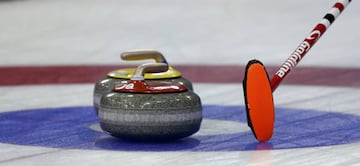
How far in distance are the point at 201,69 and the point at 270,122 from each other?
12.8 feet

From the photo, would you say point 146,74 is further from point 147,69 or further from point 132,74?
point 147,69

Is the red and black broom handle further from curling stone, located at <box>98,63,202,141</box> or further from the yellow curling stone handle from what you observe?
the yellow curling stone handle

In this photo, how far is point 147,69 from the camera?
5.15 metres

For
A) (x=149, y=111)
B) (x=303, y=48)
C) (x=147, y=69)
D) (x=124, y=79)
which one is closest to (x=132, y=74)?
(x=124, y=79)

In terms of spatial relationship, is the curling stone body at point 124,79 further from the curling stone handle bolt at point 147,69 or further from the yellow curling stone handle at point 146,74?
the curling stone handle bolt at point 147,69

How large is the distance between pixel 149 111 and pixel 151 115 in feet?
0.08

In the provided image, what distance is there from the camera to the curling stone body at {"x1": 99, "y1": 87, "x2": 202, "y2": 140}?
4.93m

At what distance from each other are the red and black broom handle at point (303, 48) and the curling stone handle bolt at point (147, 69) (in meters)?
0.61

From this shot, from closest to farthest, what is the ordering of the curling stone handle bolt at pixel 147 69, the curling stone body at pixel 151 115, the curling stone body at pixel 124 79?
the curling stone body at pixel 151 115
the curling stone handle bolt at pixel 147 69
the curling stone body at pixel 124 79

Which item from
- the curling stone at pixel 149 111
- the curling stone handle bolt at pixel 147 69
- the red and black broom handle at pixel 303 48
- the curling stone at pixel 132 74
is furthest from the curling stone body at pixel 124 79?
the red and black broom handle at pixel 303 48

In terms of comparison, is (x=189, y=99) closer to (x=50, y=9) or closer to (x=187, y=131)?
(x=187, y=131)

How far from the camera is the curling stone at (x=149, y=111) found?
4934 millimetres

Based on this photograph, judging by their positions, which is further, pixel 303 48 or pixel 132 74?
pixel 132 74

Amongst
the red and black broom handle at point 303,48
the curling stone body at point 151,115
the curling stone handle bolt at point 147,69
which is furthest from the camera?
the red and black broom handle at point 303,48
